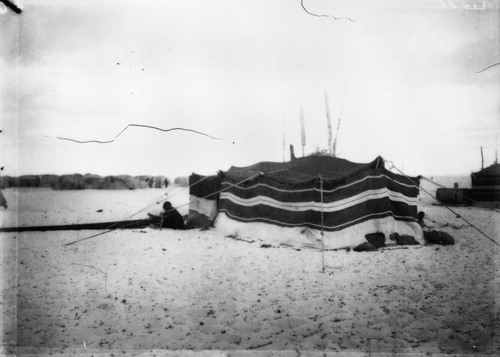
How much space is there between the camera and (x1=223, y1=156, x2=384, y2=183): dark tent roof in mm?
6969

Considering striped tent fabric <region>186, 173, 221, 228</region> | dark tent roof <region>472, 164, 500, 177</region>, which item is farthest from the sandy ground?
dark tent roof <region>472, 164, 500, 177</region>

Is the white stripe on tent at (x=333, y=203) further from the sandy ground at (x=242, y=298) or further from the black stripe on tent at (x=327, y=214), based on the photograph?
the sandy ground at (x=242, y=298)

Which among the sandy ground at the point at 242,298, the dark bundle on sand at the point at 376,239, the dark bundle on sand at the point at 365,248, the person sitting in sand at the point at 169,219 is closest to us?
the sandy ground at the point at 242,298

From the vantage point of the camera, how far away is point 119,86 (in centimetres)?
445

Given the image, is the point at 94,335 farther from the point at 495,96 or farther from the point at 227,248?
the point at 495,96

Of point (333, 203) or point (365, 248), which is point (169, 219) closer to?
point (333, 203)

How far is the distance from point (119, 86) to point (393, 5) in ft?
12.7

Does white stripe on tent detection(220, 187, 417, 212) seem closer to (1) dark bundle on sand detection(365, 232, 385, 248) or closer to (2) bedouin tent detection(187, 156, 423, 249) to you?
(2) bedouin tent detection(187, 156, 423, 249)

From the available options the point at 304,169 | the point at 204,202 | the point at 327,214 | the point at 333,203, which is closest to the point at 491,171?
the point at 304,169

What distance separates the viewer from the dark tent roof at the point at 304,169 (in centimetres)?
697

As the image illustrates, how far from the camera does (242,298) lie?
3781mm

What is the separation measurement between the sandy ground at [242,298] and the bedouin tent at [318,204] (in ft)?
1.92

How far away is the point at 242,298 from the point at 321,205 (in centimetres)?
253

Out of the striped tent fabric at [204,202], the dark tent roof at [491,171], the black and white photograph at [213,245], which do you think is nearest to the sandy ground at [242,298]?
the black and white photograph at [213,245]
